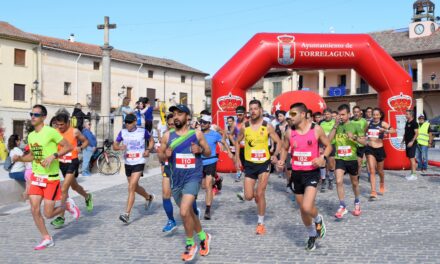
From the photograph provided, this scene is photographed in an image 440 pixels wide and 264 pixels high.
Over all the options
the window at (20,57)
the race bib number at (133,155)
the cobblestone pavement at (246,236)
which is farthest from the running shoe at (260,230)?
the window at (20,57)

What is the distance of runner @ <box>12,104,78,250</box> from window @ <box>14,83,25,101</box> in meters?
37.9

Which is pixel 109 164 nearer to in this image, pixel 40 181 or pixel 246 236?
pixel 40 181

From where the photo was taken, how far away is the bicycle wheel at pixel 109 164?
15641 mm

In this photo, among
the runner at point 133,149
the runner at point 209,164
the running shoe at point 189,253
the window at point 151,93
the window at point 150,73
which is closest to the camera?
the running shoe at point 189,253

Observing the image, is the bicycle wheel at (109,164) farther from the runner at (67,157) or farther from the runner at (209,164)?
the runner at (67,157)

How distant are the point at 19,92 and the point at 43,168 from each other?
38370 millimetres

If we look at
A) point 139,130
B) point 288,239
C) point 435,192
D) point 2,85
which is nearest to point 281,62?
point 435,192

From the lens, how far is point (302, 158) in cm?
664

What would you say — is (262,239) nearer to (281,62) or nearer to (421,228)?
(421,228)

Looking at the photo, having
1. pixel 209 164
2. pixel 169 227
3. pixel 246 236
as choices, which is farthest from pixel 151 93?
pixel 246 236

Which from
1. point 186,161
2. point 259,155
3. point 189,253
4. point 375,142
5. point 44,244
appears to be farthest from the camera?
point 375,142

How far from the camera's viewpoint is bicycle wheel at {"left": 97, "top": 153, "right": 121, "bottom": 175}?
51.3 feet

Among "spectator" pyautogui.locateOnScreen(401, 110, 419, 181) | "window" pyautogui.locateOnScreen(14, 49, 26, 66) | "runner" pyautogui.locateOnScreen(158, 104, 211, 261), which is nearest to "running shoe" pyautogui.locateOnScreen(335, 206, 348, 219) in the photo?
"runner" pyautogui.locateOnScreen(158, 104, 211, 261)

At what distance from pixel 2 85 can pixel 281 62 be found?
1231 inches
